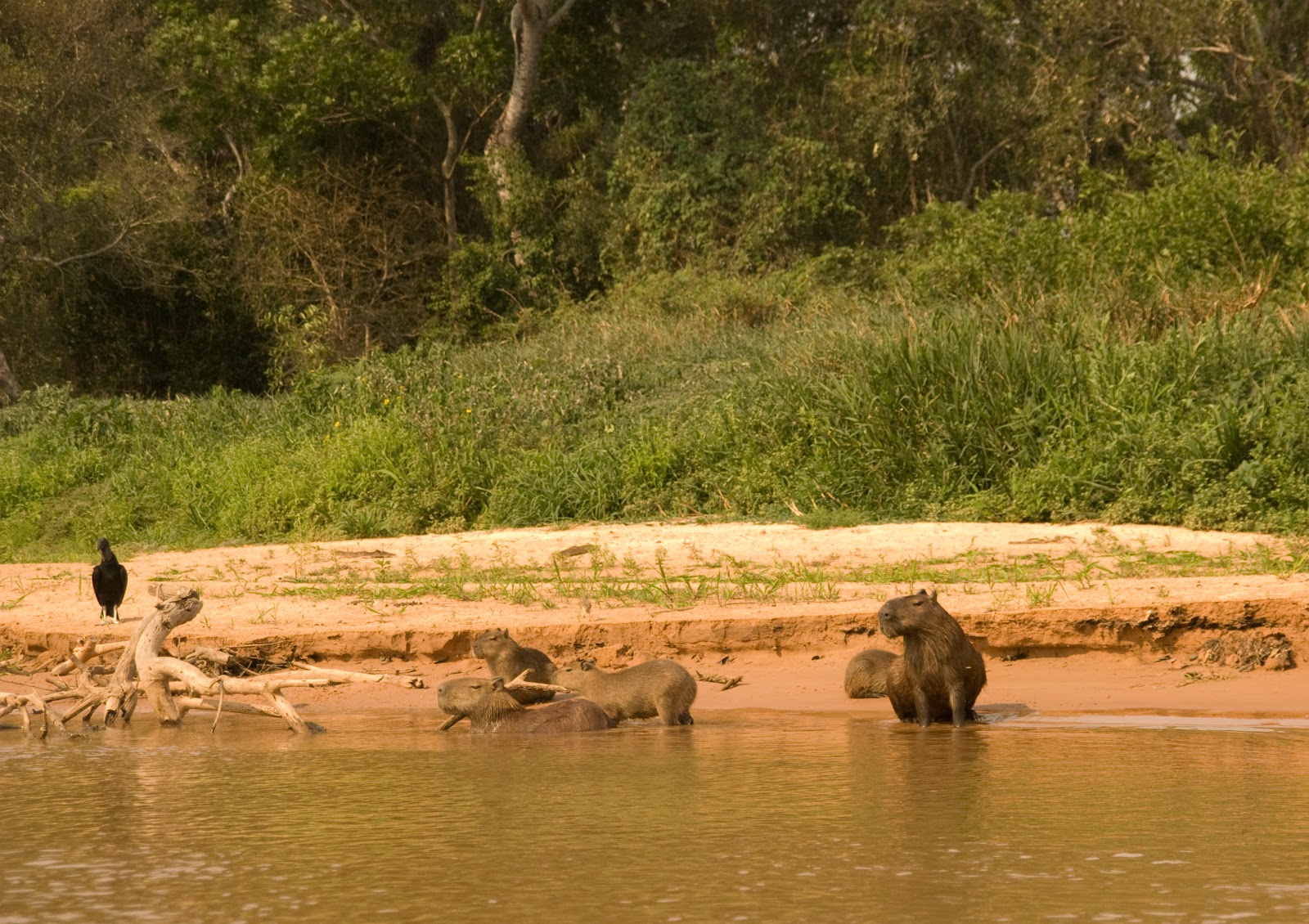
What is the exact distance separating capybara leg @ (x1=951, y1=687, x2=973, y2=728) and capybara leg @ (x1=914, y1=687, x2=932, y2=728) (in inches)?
4.4

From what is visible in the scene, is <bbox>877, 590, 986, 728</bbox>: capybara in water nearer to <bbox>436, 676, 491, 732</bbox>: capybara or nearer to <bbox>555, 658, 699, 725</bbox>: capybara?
<bbox>555, 658, 699, 725</bbox>: capybara

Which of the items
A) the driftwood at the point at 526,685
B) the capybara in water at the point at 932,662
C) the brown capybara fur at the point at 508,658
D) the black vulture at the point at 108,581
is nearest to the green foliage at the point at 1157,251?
the brown capybara fur at the point at 508,658

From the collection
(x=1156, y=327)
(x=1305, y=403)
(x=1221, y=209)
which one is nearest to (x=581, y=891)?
(x=1305, y=403)

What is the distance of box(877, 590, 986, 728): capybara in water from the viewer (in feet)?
23.0

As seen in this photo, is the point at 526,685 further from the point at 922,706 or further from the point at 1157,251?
the point at 1157,251

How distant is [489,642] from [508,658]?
5.7 inches

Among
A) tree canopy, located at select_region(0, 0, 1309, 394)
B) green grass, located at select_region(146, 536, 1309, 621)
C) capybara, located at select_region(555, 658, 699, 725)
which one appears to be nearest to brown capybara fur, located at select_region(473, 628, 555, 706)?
capybara, located at select_region(555, 658, 699, 725)

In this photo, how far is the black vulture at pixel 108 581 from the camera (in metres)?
9.66

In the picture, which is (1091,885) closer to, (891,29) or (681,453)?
(681,453)

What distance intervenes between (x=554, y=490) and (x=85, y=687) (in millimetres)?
6736

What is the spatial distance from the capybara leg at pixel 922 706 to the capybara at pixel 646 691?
1.05 metres

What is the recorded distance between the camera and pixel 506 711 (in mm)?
7586

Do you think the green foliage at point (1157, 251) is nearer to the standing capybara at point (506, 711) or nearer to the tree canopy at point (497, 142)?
the tree canopy at point (497, 142)

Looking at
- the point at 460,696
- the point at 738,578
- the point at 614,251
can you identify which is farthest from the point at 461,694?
the point at 614,251
